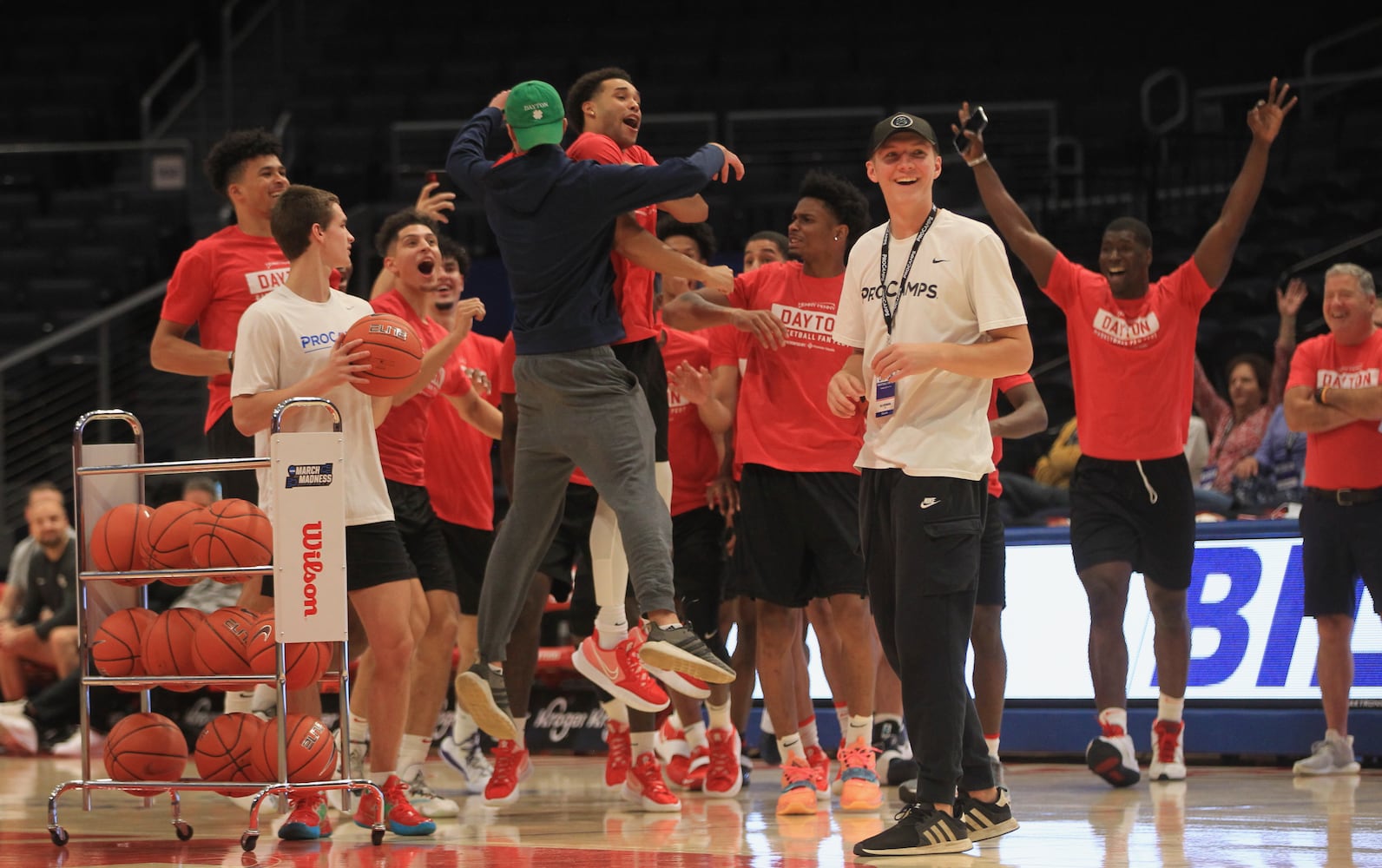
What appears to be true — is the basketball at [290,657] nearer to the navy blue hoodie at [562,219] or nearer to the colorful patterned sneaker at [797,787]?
the navy blue hoodie at [562,219]

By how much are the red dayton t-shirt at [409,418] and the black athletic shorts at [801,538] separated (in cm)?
137

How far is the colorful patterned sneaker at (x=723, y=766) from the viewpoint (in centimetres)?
691

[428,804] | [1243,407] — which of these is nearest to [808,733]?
[428,804]

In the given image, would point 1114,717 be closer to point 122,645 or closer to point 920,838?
point 920,838

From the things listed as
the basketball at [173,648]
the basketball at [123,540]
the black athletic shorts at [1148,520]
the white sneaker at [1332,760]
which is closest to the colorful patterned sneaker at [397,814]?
the basketball at [173,648]

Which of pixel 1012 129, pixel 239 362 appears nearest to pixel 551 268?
pixel 239 362

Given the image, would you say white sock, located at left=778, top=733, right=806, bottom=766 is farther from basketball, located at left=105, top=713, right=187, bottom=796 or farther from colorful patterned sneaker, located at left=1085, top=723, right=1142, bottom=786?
basketball, located at left=105, top=713, right=187, bottom=796

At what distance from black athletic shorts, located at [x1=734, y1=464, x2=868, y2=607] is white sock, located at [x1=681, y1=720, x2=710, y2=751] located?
0.97 meters

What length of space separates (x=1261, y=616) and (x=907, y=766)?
6.66 feet

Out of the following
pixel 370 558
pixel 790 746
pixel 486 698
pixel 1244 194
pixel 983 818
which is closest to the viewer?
pixel 983 818

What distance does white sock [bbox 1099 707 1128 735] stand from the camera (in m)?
7.16

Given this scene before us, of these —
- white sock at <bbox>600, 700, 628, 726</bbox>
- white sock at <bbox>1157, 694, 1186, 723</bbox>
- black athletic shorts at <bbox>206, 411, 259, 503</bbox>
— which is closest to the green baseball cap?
black athletic shorts at <bbox>206, 411, 259, 503</bbox>

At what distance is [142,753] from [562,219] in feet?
7.85

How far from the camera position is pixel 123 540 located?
5.61 m
